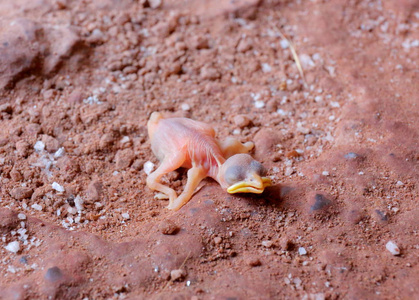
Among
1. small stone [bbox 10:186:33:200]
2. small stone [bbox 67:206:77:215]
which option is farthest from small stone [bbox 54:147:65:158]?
small stone [bbox 67:206:77:215]

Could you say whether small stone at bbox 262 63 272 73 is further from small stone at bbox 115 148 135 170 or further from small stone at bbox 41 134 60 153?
small stone at bbox 41 134 60 153

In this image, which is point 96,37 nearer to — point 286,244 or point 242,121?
point 242,121

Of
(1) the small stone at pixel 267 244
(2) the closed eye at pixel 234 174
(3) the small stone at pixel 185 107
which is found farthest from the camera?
(3) the small stone at pixel 185 107

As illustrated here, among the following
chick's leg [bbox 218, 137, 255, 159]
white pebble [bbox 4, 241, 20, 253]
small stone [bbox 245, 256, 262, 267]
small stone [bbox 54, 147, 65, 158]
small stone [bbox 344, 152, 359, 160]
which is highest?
small stone [bbox 54, 147, 65, 158]

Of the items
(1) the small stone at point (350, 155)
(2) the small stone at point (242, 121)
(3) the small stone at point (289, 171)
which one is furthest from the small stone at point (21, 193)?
(1) the small stone at point (350, 155)

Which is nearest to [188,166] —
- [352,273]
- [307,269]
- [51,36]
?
[307,269]

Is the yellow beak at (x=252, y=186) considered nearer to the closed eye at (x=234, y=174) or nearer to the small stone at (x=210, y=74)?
the closed eye at (x=234, y=174)

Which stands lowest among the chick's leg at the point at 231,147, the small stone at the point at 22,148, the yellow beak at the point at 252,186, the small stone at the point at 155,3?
the chick's leg at the point at 231,147

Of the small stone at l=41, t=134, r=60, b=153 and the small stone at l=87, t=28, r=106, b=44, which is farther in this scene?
the small stone at l=87, t=28, r=106, b=44
